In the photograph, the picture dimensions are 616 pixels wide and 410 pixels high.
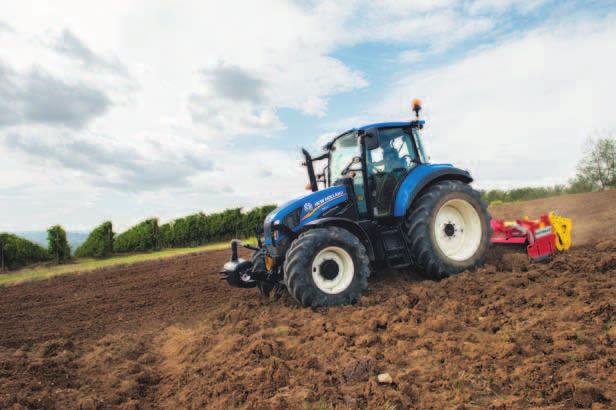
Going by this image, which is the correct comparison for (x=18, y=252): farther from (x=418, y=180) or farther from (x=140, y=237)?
(x=418, y=180)

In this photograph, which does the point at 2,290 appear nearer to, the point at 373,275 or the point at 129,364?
the point at 129,364

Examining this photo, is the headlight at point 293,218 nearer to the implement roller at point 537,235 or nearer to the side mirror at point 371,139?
the side mirror at point 371,139

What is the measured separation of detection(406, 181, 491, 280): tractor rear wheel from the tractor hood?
124 centimetres

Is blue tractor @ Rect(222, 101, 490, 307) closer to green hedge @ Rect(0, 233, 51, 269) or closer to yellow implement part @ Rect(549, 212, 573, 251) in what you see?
yellow implement part @ Rect(549, 212, 573, 251)

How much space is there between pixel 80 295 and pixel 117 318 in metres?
2.75

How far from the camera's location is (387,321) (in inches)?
185

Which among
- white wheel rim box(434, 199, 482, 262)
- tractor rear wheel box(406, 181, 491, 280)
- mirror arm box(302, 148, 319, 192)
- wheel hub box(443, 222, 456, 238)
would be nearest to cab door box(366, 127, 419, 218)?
tractor rear wheel box(406, 181, 491, 280)

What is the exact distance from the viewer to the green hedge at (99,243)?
20984mm

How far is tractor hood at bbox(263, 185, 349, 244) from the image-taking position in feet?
20.5

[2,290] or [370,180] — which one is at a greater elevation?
[370,180]

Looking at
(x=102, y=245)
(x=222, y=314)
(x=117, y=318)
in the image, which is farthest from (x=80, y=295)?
(x=102, y=245)

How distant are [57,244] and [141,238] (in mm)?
5050

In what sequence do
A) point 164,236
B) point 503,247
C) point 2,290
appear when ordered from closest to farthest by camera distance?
point 503,247
point 2,290
point 164,236

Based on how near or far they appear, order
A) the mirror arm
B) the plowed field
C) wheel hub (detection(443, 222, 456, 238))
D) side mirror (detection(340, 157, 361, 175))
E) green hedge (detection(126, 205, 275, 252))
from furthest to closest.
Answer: green hedge (detection(126, 205, 275, 252)) < the mirror arm < wheel hub (detection(443, 222, 456, 238)) < side mirror (detection(340, 157, 361, 175)) < the plowed field
